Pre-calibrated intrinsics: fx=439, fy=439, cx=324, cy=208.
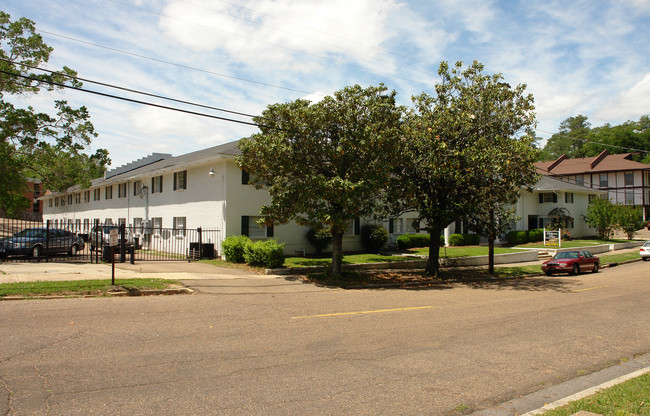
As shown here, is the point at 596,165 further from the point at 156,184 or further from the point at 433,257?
the point at 156,184

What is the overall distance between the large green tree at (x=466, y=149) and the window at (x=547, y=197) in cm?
2887

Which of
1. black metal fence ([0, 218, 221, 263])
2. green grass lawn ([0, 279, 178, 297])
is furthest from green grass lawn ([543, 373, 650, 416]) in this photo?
black metal fence ([0, 218, 221, 263])

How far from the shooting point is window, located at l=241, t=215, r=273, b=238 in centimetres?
2342

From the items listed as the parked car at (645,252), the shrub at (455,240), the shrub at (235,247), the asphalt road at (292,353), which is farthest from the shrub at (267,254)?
→ the parked car at (645,252)

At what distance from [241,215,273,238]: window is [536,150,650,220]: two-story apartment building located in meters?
47.1

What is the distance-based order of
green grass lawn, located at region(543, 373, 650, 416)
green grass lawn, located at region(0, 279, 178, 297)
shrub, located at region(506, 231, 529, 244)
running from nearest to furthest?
green grass lawn, located at region(543, 373, 650, 416) < green grass lawn, located at region(0, 279, 178, 297) < shrub, located at region(506, 231, 529, 244)

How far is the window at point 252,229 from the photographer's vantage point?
922 inches

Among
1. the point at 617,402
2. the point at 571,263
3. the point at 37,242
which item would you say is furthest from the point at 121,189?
the point at 617,402

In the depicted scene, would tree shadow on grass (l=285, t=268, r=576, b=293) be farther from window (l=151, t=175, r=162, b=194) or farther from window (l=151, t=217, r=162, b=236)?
window (l=151, t=175, r=162, b=194)

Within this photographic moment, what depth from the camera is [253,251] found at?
65.2 feet

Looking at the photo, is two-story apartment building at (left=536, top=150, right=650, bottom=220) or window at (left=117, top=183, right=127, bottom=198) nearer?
window at (left=117, top=183, right=127, bottom=198)

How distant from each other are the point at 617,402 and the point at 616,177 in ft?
226

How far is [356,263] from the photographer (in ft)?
72.2

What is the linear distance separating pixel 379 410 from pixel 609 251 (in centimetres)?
3987
